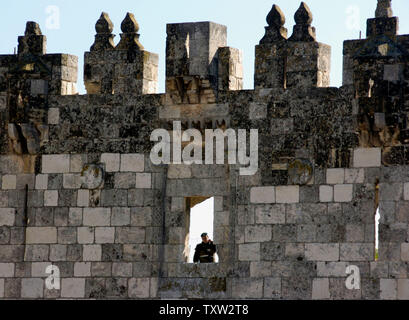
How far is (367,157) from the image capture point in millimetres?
26297

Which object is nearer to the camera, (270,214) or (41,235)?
(270,214)

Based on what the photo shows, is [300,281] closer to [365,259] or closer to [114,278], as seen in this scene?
[365,259]

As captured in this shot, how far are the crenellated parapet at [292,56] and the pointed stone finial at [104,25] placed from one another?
2661 millimetres

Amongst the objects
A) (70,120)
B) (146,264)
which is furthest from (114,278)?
(70,120)

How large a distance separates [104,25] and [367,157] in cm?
514

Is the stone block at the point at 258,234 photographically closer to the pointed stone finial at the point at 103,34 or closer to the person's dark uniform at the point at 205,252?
the person's dark uniform at the point at 205,252

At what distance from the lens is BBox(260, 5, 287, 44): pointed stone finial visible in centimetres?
2714

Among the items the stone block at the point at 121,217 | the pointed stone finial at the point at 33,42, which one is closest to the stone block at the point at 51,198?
the stone block at the point at 121,217

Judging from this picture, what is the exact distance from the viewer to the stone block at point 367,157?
26234 millimetres

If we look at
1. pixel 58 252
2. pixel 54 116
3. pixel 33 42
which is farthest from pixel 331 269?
pixel 33 42

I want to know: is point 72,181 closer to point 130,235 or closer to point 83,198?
point 83,198

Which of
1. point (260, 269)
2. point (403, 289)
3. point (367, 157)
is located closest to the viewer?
point (403, 289)

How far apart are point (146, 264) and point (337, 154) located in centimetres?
360

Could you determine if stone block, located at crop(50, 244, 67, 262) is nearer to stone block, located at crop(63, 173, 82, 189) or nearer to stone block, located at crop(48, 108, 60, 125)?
stone block, located at crop(63, 173, 82, 189)
